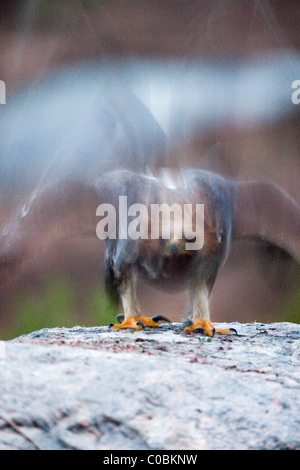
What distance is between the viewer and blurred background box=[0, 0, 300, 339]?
2023mm

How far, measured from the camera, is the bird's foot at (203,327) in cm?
189

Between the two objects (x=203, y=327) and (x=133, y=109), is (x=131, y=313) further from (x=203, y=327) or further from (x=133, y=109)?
(x=133, y=109)

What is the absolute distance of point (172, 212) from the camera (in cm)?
190

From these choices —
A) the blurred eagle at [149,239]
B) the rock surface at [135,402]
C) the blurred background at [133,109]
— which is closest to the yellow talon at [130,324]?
the blurred eagle at [149,239]

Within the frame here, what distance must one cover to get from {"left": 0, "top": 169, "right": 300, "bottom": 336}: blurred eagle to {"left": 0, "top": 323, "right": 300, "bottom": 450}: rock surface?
2.47 ft

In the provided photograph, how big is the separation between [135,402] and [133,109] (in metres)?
1.41

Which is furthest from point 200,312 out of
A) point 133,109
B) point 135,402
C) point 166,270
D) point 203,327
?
point 135,402

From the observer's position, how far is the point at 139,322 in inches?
78.7

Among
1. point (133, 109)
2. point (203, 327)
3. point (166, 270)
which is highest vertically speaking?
point (133, 109)

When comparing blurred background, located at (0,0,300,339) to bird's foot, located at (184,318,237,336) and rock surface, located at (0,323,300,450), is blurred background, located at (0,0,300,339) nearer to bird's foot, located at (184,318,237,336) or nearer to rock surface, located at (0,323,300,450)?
bird's foot, located at (184,318,237,336)

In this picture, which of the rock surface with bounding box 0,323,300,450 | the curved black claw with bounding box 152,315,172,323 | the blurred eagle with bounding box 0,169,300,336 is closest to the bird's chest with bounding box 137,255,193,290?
the blurred eagle with bounding box 0,169,300,336

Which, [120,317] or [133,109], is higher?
[133,109]

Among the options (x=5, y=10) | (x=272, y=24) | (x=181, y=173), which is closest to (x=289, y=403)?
(x=181, y=173)

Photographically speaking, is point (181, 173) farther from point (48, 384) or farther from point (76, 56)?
point (48, 384)
